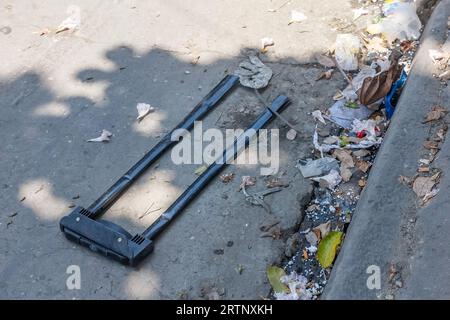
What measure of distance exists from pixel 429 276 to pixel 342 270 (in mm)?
400

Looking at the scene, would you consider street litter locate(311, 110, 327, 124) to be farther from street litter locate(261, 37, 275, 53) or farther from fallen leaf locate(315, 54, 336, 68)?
street litter locate(261, 37, 275, 53)

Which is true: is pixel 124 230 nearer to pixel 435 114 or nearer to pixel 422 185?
pixel 422 185

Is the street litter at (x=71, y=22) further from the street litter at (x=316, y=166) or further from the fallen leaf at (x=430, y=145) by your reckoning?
the fallen leaf at (x=430, y=145)

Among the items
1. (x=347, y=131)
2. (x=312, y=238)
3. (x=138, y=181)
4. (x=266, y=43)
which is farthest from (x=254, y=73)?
(x=312, y=238)

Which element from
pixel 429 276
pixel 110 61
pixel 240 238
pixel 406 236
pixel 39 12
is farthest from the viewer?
pixel 39 12

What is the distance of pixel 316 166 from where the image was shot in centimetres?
381

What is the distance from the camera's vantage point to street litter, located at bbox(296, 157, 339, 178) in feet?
12.4

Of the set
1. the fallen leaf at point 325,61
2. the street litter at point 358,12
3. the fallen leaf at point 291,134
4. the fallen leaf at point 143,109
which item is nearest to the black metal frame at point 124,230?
the fallen leaf at point 291,134

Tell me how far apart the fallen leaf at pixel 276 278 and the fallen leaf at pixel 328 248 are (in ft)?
0.72

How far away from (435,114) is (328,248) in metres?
1.03

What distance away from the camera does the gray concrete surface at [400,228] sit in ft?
9.66

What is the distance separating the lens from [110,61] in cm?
468
